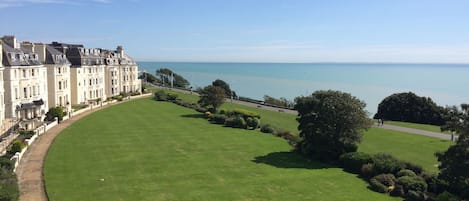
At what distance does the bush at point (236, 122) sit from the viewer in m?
51.5

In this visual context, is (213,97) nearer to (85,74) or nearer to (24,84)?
(85,74)

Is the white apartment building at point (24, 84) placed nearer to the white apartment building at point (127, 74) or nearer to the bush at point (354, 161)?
the white apartment building at point (127, 74)

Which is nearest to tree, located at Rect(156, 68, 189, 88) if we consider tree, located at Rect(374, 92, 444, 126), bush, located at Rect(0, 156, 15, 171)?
tree, located at Rect(374, 92, 444, 126)

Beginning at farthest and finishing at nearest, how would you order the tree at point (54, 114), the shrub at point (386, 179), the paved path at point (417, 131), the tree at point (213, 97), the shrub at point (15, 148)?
the tree at point (213, 97) → the tree at point (54, 114) → the paved path at point (417, 131) → the shrub at point (15, 148) → the shrub at point (386, 179)

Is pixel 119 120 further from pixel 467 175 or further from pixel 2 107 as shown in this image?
pixel 467 175

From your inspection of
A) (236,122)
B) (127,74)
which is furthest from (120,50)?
(236,122)

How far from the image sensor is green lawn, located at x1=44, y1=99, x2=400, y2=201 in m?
24.8

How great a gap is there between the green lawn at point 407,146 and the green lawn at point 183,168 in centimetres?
670

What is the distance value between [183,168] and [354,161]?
1313 cm

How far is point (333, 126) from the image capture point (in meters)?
36.1

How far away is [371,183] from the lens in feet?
93.4

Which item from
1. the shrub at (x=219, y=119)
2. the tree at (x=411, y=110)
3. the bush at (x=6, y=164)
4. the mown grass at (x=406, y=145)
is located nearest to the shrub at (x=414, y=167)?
the mown grass at (x=406, y=145)

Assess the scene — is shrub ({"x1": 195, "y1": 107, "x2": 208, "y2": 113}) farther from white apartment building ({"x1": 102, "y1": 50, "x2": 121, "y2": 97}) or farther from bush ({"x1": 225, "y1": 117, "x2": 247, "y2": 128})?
white apartment building ({"x1": 102, "y1": 50, "x2": 121, "y2": 97})

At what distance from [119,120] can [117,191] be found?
3045 cm
